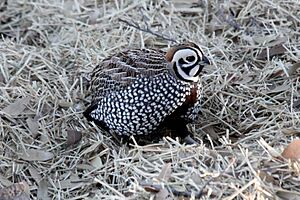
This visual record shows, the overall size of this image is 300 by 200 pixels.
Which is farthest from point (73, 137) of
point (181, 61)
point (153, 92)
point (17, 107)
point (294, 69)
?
point (294, 69)

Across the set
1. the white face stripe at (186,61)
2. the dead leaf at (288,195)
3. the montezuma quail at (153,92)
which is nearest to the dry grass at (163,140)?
the dead leaf at (288,195)

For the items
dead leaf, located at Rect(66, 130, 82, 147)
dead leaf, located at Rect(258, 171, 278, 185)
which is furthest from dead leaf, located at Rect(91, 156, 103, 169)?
dead leaf, located at Rect(258, 171, 278, 185)

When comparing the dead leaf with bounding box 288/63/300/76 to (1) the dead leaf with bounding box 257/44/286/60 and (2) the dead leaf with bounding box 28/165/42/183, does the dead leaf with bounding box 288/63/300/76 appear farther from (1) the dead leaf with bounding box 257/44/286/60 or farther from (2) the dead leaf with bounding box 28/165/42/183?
(2) the dead leaf with bounding box 28/165/42/183

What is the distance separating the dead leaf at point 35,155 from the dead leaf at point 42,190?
15 centimetres

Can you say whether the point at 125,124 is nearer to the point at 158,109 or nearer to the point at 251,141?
the point at 158,109

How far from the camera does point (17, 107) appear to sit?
411cm

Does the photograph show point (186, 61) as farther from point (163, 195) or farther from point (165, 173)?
point (163, 195)

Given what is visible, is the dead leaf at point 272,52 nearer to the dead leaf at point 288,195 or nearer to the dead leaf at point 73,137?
the dead leaf at point 73,137

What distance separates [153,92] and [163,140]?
0.23 m

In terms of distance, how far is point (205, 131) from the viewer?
4.09 metres

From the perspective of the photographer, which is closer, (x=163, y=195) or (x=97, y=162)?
(x=163, y=195)

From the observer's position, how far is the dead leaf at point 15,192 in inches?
136

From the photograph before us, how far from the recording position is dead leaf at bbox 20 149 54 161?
3.84m

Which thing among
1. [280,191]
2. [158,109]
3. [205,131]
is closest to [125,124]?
[158,109]
